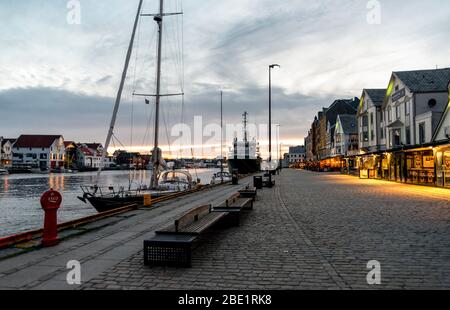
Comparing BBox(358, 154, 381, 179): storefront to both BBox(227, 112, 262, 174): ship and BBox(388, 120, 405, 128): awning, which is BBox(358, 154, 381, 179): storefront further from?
BBox(227, 112, 262, 174): ship

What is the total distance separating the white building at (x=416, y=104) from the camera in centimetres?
3167

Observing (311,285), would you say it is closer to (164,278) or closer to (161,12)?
(164,278)

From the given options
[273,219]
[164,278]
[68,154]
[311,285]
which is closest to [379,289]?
[311,285]

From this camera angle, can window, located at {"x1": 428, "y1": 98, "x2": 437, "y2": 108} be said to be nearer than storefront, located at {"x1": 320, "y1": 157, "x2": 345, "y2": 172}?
Yes

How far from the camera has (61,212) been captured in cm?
2447

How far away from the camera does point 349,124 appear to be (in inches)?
2953

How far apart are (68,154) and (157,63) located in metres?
133

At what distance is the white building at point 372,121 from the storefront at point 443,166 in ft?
62.5

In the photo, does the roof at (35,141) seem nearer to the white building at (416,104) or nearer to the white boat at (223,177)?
the white boat at (223,177)

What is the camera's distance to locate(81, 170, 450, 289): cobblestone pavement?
517 cm

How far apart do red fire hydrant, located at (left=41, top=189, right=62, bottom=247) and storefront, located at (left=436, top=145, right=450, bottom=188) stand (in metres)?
22.4

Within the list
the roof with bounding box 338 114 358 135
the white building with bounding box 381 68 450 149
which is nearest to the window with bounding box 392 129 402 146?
the white building with bounding box 381 68 450 149

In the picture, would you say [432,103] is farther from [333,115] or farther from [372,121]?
[333,115]
